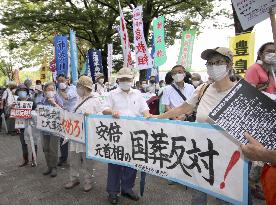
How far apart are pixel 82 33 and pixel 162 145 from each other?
22855mm

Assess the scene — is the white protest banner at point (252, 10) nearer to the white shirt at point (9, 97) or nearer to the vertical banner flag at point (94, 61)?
the white shirt at point (9, 97)

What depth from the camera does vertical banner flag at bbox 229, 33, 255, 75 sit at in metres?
8.28

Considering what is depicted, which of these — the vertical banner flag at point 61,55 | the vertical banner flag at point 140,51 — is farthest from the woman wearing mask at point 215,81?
the vertical banner flag at point 61,55

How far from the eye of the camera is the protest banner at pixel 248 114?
7.71 feet

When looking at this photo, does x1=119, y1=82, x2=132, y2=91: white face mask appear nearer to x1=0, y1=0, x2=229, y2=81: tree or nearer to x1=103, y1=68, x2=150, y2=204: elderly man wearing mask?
x1=103, y1=68, x2=150, y2=204: elderly man wearing mask

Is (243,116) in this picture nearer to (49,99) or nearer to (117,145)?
(117,145)

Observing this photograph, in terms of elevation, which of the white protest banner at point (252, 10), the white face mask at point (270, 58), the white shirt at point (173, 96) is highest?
the white protest banner at point (252, 10)

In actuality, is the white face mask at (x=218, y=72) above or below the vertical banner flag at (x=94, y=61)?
below

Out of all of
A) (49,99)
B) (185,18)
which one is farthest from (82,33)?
(49,99)

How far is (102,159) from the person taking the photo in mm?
4793

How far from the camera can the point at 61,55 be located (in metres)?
10.8

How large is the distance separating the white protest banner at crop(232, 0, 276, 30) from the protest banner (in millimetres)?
448

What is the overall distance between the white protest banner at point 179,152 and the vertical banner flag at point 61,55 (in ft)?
19.9

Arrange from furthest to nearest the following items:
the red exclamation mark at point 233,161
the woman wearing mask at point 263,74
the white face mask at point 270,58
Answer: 1. the woman wearing mask at point 263,74
2. the white face mask at point 270,58
3. the red exclamation mark at point 233,161
